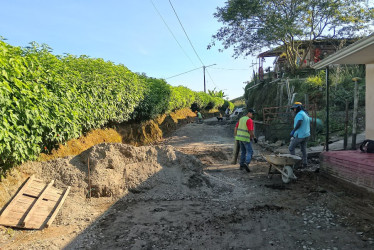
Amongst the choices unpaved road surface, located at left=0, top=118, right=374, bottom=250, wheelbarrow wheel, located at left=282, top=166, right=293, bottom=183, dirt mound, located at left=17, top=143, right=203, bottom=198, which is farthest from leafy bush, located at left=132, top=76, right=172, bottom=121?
wheelbarrow wheel, located at left=282, top=166, right=293, bottom=183

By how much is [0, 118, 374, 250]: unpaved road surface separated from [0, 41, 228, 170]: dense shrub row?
149 cm

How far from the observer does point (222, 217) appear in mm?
4629

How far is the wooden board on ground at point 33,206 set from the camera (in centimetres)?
407

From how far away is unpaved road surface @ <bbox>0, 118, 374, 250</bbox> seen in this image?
12.2ft

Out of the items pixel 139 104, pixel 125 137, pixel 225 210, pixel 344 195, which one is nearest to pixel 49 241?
pixel 225 210

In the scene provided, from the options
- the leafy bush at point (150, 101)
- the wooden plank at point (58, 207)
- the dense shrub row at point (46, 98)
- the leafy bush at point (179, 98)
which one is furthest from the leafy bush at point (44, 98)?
the leafy bush at point (179, 98)

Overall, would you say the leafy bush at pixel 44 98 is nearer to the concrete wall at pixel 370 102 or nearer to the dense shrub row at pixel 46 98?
the dense shrub row at pixel 46 98

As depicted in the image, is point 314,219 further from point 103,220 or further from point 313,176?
point 103,220

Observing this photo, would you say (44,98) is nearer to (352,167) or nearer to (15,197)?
(15,197)

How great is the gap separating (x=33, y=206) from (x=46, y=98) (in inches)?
73.2

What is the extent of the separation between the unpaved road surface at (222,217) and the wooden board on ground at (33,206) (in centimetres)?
21

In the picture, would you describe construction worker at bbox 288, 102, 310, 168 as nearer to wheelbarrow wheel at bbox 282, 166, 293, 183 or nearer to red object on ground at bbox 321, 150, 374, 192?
red object on ground at bbox 321, 150, 374, 192

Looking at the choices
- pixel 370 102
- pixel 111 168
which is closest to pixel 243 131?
pixel 370 102

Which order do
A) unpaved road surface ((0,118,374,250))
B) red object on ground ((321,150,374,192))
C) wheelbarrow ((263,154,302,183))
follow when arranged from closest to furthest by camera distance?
unpaved road surface ((0,118,374,250))
red object on ground ((321,150,374,192))
wheelbarrow ((263,154,302,183))
